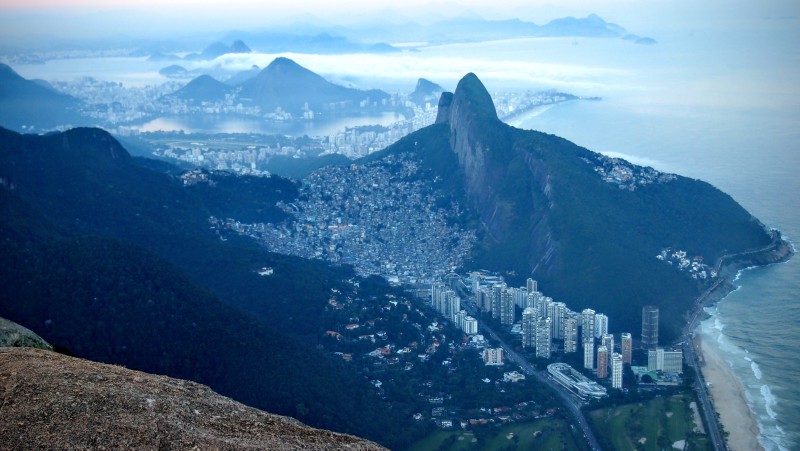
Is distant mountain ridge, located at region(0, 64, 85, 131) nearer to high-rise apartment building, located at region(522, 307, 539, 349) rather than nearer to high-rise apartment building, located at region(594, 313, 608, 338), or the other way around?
high-rise apartment building, located at region(522, 307, 539, 349)

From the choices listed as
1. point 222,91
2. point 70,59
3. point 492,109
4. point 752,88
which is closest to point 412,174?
point 492,109

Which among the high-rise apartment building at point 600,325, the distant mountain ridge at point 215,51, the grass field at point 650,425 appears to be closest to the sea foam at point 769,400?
→ the grass field at point 650,425

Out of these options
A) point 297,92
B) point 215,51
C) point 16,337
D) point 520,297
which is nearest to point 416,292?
point 520,297

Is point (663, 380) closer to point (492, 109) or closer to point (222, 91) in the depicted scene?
point (492, 109)

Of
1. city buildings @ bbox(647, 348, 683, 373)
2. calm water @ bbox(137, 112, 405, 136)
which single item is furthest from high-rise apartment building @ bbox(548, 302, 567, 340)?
calm water @ bbox(137, 112, 405, 136)

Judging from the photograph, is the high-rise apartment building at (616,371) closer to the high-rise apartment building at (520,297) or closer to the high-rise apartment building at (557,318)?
the high-rise apartment building at (557,318)

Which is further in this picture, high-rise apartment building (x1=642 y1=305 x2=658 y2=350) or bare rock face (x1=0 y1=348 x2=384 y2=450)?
high-rise apartment building (x1=642 y1=305 x2=658 y2=350)
